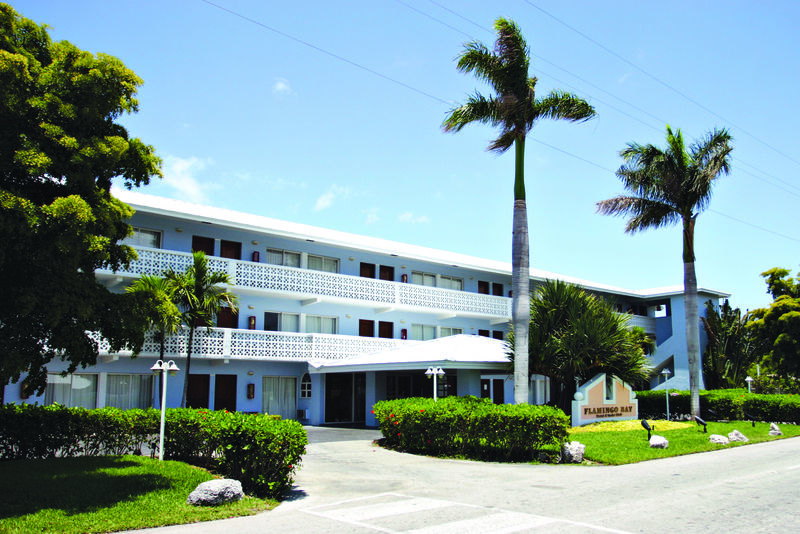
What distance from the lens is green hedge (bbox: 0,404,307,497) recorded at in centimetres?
1166

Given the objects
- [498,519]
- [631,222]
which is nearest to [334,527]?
[498,519]

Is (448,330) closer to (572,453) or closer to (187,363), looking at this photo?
(187,363)

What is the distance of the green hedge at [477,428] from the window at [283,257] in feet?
39.2

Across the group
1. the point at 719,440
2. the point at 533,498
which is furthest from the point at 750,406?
the point at 533,498

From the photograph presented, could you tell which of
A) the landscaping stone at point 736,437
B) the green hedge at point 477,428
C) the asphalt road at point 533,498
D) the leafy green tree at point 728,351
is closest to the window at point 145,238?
the green hedge at point 477,428

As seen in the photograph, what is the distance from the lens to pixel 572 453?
53.5 feet

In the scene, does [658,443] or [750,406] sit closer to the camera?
[658,443]

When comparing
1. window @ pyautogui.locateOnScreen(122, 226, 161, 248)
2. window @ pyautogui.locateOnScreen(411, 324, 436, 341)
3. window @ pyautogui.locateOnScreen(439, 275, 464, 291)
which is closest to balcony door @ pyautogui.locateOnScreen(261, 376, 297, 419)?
window @ pyautogui.locateOnScreen(411, 324, 436, 341)

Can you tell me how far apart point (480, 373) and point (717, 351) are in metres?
20.2

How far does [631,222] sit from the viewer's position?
97.5 feet

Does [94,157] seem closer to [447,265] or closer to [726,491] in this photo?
[726,491]

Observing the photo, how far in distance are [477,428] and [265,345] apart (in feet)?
40.4

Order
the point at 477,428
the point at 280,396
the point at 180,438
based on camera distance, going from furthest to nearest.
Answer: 1. the point at 280,396
2. the point at 477,428
3. the point at 180,438

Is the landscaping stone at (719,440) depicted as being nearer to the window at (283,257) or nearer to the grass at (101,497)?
the grass at (101,497)
